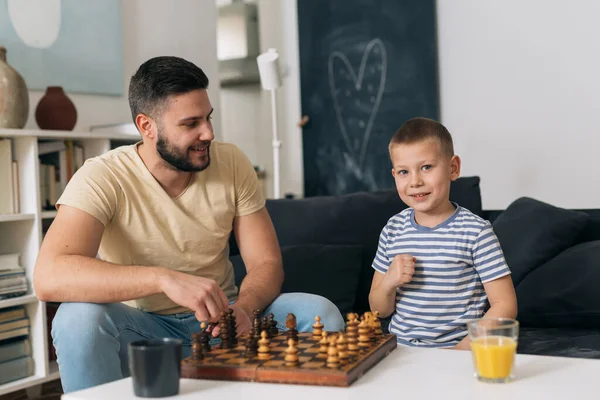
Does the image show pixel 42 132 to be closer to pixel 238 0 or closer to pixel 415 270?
pixel 415 270

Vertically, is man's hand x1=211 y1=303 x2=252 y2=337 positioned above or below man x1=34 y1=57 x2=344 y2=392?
below

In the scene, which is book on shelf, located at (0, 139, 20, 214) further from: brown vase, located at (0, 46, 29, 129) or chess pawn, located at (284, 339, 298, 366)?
chess pawn, located at (284, 339, 298, 366)

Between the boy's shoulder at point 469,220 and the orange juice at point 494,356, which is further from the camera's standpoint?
the boy's shoulder at point 469,220

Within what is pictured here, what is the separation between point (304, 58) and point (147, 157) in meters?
2.97

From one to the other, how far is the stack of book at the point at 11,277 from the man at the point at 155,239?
1.13 metres

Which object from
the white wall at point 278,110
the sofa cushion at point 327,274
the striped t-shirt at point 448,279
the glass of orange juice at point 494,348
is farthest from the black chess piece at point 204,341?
the white wall at point 278,110

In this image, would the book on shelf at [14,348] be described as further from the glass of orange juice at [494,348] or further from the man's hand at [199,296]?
the glass of orange juice at [494,348]

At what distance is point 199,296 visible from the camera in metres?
1.57

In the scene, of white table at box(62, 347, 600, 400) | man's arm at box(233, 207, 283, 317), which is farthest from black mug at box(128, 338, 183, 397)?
man's arm at box(233, 207, 283, 317)

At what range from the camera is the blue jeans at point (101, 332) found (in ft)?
5.41

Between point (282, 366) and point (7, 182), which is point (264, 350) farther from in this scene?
point (7, 182)

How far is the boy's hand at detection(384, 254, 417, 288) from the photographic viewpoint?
1.77 metres

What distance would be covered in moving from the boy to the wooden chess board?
0.40 metres

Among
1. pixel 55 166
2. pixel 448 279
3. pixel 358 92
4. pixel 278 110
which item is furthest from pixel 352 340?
pixel 278 110
